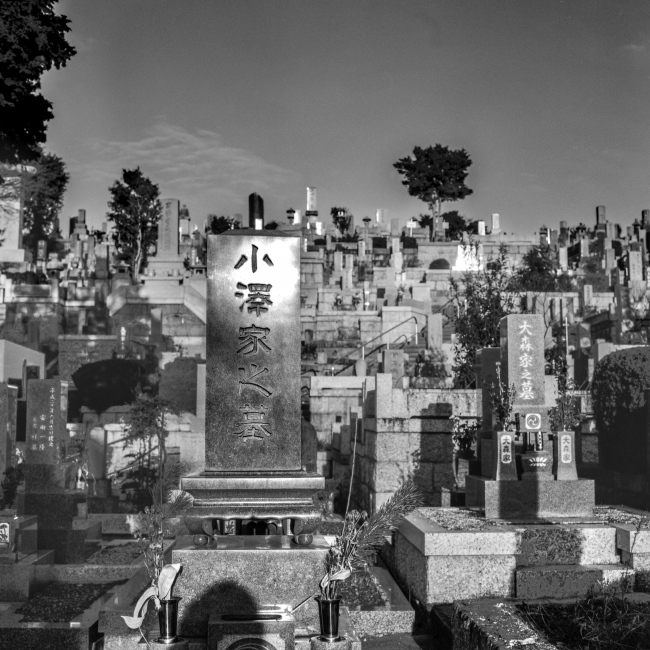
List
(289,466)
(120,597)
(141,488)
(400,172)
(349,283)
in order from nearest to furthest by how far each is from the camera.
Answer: (289,466), (120,597), (141,488), (349,283), (400,172)

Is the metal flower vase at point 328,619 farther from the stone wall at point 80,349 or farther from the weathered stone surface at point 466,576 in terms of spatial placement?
the stone wall at point 80,349

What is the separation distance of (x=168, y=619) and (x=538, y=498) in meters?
5.61

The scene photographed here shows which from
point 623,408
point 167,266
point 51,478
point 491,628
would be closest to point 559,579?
point 491,628

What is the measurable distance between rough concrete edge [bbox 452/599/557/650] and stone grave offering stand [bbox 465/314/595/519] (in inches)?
144

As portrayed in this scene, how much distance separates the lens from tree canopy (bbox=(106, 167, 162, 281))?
48.2 m

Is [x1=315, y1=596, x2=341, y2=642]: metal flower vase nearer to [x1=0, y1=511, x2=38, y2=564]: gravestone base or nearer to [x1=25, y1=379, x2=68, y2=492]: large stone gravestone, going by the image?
[x1=0, y1=511, x2=38, y2=564]: gravestone base

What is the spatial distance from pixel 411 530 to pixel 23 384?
528 inches

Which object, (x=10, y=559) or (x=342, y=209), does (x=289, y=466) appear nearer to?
(x=10, y=559)

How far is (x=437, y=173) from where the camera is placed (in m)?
59.9

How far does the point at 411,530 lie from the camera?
7812 millimetres

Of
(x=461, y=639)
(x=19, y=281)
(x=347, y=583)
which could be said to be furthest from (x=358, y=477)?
(x=19, y=281)

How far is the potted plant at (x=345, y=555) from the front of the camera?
16.2 ft

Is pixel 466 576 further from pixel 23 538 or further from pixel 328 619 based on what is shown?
pixel 23 538

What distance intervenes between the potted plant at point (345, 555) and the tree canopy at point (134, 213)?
1734 inches
